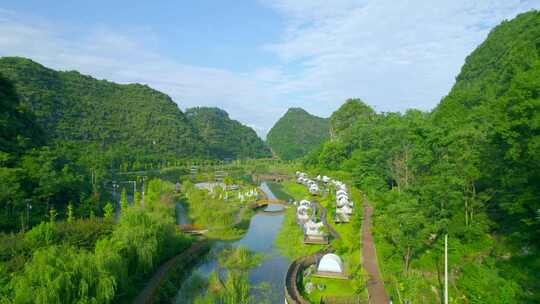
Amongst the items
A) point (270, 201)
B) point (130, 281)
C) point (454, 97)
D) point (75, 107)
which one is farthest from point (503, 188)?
point (75, 107)

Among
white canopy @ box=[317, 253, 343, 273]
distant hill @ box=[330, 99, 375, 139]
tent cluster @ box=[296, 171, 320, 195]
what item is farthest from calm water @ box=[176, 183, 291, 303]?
distant hill @ box=[330, 99, 375, 139]

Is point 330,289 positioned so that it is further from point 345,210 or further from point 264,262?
point 345,210

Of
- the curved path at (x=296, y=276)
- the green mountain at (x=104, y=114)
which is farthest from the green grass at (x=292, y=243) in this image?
the green mountain at (x=104, y=114)

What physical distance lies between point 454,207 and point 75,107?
92.4 meters

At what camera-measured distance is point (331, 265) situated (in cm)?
1819

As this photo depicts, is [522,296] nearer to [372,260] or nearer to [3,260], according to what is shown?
[372,260]

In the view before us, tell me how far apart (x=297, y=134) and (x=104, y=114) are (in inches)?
3861

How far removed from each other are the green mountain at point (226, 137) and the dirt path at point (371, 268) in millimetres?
91523

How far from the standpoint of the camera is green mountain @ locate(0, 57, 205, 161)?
240 feet

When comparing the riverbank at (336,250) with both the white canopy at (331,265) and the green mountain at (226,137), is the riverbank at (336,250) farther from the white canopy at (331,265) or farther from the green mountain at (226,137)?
the green mountain at (226,137)

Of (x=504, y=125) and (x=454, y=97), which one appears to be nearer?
(x=504, y=125)

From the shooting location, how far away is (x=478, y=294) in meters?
12.5

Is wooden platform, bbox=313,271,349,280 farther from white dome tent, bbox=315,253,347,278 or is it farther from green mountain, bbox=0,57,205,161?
green mountain, bbox=0,57,205,161

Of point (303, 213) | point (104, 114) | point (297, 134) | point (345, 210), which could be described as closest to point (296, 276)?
point (345, 210)
